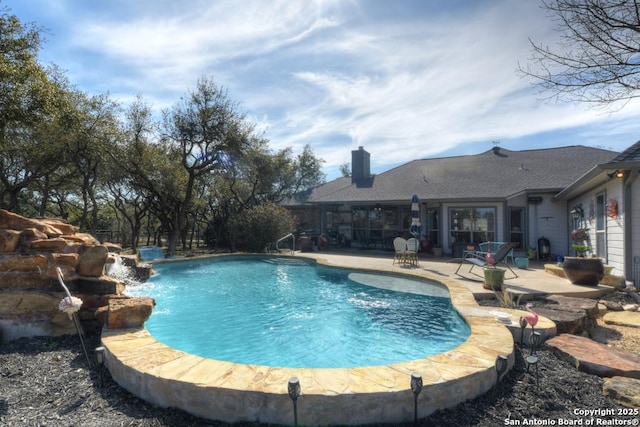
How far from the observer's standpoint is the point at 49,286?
186 inches

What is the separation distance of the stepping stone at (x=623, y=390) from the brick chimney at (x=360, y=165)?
16.3 m

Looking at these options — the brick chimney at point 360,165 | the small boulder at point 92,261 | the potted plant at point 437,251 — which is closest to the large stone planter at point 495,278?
the potted plant at point 437,251

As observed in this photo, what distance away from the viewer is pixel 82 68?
10.6 metres

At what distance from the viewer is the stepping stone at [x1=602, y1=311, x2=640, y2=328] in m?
5.32

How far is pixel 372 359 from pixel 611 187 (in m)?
7.79

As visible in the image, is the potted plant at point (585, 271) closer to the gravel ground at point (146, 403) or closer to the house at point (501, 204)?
the house at point (501, 204)

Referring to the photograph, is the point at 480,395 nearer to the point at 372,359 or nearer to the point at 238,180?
the point at 372,359

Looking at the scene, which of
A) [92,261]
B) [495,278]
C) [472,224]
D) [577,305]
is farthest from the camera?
[472,224]

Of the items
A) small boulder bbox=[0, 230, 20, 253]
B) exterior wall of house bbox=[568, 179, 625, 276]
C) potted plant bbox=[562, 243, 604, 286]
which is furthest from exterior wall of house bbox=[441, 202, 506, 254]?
small boulder bbox=[0, 230, 20, 253]

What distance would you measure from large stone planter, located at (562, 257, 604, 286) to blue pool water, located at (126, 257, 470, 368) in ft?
9.34

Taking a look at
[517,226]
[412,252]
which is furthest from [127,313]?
[517,226]

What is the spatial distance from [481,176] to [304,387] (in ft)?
46.3

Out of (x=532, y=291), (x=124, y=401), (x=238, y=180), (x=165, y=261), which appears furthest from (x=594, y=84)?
(x=238, y=180)

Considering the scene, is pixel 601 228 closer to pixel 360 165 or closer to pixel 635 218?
pixel 635 218
